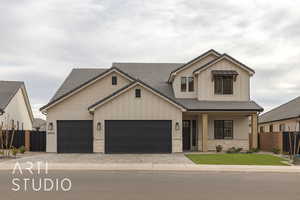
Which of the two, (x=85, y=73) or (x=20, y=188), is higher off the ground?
(x=85, y=73)

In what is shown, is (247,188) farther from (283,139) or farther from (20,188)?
(283,139)

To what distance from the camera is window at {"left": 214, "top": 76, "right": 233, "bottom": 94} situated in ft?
88.0

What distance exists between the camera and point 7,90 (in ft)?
113

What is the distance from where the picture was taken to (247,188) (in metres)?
11.0

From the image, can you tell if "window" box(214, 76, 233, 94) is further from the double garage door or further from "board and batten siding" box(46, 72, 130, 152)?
"board and batten siding" box(46, 72, 130, 152)

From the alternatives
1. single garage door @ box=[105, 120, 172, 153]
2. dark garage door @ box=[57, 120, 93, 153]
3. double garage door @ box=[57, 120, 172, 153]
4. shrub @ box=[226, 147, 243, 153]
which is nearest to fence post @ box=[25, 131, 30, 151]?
dark garage door @ box=[57, 120, 93, 153]

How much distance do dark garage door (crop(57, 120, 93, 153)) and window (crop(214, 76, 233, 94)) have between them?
9658 millimetres

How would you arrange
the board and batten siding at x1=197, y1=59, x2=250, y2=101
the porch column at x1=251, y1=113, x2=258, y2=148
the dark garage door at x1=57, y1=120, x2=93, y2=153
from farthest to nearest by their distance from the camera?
the board and batten siding at x1=197, y1=59, x2=250, y2=101
the porch column at x1=251, y1=113, x2=258, y2=148
the dark garage door at x1=57, y1=120, x2=93, y2=153

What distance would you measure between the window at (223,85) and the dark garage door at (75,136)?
9.66 m

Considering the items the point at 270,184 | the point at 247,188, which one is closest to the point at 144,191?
the point at 247,188

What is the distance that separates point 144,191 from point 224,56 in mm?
18234

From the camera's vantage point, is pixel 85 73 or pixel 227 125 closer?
pixel 227 125

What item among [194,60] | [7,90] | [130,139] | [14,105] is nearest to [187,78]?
[194,60]

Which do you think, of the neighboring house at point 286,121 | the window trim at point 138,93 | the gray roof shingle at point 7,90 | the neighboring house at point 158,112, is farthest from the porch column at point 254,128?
the gray roof shingle at point 7,90
